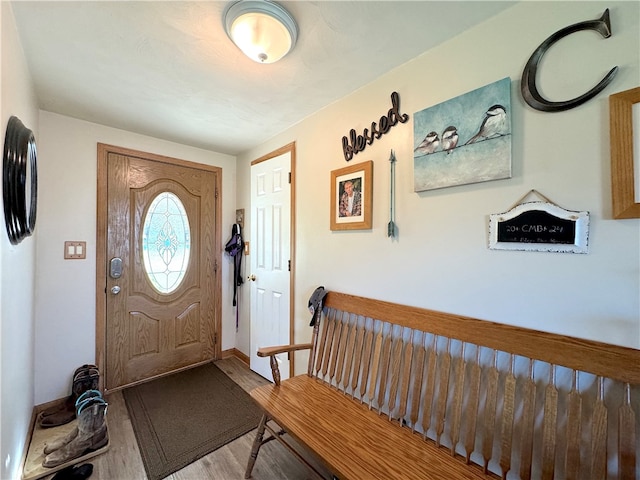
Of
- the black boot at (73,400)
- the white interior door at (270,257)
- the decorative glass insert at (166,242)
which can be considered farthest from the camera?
the decorative glass insert at (166,242)

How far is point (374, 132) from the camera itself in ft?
5.31

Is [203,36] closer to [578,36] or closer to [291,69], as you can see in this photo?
[291,69]

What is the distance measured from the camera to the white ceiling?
3.75ft

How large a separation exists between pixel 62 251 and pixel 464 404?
115 inches

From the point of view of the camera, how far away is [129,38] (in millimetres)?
1288

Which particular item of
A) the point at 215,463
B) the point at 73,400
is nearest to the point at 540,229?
the point at 215,463

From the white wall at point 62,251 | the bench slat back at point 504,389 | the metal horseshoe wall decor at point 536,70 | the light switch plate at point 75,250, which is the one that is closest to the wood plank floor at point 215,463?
the bench slat back at point 504,389

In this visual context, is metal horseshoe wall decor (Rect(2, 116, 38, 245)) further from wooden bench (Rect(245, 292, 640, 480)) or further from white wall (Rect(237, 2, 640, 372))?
white wall (Rect(237, 2, 640, 372))

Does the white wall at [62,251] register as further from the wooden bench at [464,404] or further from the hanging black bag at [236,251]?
the wooden bench at [464,404]

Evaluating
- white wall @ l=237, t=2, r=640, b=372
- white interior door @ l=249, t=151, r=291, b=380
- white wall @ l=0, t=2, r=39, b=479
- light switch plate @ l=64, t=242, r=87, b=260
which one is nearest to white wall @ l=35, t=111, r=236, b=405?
light switch plate @ l=64, t=242, r=87, b=260

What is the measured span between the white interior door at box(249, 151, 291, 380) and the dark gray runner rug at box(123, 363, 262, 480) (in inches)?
16.1

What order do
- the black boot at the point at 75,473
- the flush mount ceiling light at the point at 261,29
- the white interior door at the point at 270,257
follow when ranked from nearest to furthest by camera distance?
1. the flush mount ceiling light at the point at 261,29
2. the black boot at the point at 75,473
3. the white interior door at the point at 270,257

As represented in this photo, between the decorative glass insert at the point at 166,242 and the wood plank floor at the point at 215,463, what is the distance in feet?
3.92

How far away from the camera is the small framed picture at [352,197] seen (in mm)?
1653
